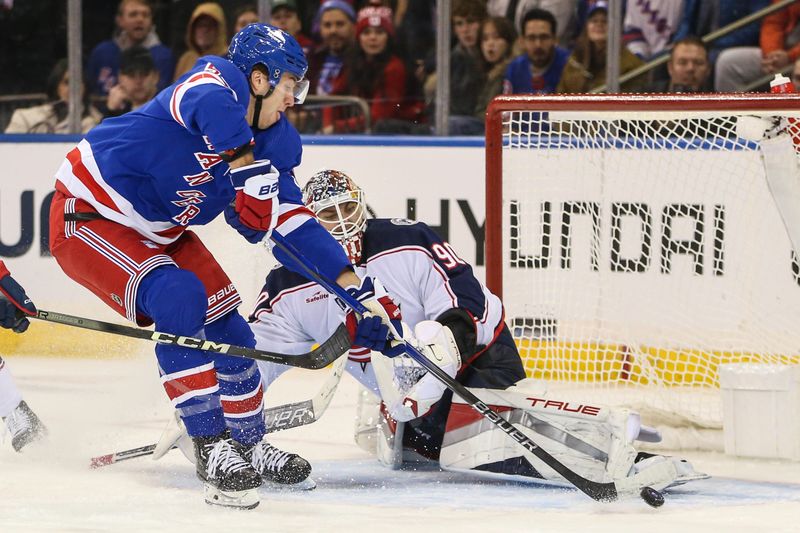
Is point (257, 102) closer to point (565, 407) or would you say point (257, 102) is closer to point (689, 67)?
point (565, 407)

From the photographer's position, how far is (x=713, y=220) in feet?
14.7

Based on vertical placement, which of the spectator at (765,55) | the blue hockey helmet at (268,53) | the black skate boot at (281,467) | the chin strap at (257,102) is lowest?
the black skate boot at (281,467)

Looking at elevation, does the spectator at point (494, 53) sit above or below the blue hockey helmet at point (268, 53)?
above

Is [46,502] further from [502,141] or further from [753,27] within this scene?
[753,27]

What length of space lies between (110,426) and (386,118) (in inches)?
76.1

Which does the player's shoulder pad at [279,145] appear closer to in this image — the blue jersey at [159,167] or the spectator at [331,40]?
the blue jersey at [159,167]

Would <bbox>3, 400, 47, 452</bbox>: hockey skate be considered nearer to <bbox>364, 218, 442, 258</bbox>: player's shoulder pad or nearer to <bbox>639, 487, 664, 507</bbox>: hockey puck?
<bbox>364, 218, 442, 258</bbox>: player's shoulder pad

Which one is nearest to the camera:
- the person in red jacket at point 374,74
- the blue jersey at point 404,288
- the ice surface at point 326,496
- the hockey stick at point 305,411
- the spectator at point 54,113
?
the ice surface at point 326,496

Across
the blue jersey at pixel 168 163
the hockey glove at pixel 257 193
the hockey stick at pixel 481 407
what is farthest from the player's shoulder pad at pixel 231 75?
the hockey stick at pixel 481 407

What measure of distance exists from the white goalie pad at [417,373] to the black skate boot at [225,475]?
456 millimetres

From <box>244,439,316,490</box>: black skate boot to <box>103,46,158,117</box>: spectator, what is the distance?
2646 mm

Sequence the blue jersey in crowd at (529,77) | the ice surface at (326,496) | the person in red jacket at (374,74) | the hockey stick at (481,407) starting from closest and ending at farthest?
the ice surface at (326,496) → the hockey stick at (481,407) → the blue jersey in crowd at (529,77) → the person in red jacket at (374,74)

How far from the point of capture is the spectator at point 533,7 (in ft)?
17.2

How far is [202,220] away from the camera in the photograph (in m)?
3.21
